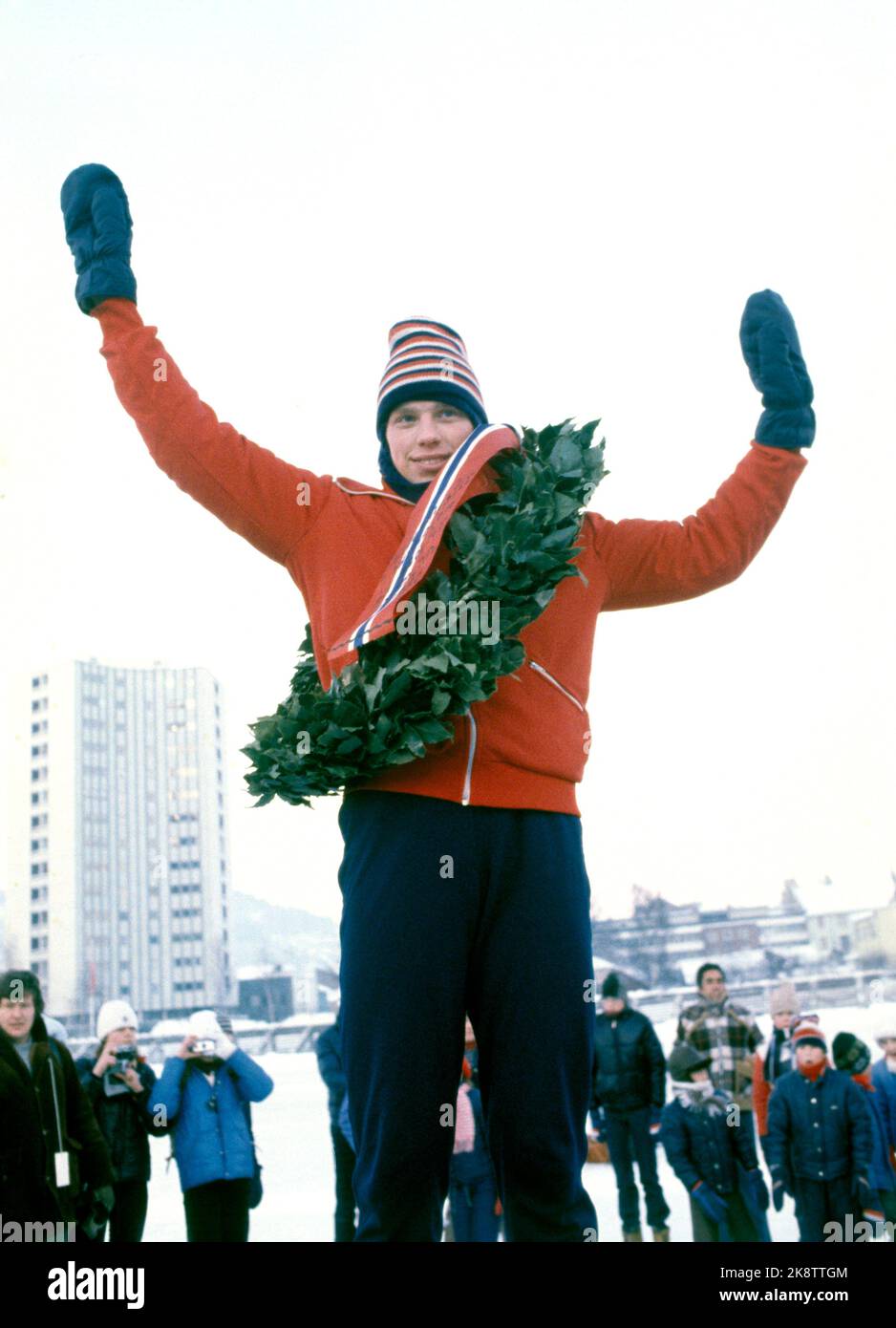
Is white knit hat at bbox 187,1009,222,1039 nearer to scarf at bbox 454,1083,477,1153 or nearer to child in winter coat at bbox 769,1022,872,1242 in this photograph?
scarf at bbox 454,1083,477,1153

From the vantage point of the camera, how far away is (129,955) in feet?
233

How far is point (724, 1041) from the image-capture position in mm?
6062

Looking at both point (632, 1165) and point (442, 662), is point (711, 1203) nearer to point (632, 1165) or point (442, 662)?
point (632, 1165)

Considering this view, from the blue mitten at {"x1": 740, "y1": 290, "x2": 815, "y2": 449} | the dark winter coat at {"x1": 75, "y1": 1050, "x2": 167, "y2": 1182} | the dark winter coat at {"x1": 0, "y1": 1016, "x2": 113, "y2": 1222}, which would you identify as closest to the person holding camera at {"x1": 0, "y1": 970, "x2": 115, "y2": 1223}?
the dark winter coat at {"x1": 0, "y1": 1016, "x2": 113, "y2": 1222}

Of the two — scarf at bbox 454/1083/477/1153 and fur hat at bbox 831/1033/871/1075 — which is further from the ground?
fur hat at bbox 831/1033/871/1075

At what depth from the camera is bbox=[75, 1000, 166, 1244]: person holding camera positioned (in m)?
5.62

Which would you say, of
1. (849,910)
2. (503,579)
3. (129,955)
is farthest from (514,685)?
(129,955)

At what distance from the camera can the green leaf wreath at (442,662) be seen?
80.0 inches

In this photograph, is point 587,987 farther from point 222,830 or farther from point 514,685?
point 222,830

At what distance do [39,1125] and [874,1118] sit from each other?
3.24 meters

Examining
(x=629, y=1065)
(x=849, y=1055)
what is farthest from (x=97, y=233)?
(x=629, y=1065)

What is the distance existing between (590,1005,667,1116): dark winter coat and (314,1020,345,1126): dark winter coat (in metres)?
1.44

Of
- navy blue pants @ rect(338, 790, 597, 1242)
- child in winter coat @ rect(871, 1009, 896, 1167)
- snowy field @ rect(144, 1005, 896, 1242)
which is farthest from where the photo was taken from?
snowy field @ rect(144, 1005, 896, 1242)
